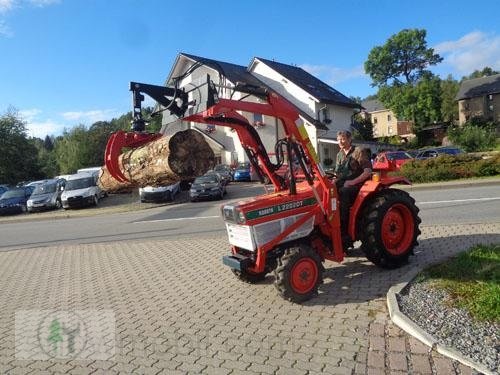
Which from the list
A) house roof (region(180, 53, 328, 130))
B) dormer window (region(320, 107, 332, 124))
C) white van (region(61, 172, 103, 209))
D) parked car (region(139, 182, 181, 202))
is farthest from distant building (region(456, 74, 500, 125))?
white van (region(61, 172, 103, 209))

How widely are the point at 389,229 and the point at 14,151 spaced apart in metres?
40.7

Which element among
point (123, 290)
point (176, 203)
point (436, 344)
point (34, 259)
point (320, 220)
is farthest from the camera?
point (176, 203)

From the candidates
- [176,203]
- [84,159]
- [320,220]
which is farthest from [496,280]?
[84,159]

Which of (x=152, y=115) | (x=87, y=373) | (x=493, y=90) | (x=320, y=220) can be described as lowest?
(x=87, y=373)

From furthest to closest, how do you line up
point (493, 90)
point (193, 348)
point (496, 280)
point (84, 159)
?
1. point (493, 90)
2. point (84, 159)
3. point (496, 280)
4. point (193, 348)

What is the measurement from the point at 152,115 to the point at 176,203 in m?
18.0

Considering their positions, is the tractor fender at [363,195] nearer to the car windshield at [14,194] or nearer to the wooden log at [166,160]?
the wooden log at [166,160]

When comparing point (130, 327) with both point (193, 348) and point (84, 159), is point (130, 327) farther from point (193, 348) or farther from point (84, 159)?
point (84, 159)

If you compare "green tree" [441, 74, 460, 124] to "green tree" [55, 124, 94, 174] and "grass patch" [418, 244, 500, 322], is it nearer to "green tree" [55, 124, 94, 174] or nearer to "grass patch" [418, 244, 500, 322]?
"green tree" [55, 124, 94, 174]

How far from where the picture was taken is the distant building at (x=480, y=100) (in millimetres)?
62344

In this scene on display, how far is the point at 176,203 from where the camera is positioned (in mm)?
23094

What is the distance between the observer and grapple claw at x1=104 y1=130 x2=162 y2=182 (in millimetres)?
5277

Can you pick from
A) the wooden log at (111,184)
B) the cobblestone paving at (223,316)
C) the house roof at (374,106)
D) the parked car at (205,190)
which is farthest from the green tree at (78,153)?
the house roof at (374,106)

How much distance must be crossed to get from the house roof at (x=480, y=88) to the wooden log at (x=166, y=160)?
67453 millimetres
